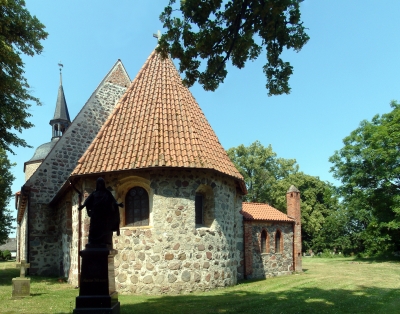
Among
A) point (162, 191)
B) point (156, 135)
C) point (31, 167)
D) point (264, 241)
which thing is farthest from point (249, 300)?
point (31, 167)

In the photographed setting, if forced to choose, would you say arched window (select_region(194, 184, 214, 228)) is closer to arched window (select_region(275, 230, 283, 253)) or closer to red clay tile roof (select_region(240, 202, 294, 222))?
red clay tile roof (select_region(240, 202, 294, 222))

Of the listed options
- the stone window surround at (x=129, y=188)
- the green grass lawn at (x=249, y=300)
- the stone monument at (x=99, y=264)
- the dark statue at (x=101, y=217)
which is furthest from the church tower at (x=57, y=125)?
the stone monument at (x=99, y=264)

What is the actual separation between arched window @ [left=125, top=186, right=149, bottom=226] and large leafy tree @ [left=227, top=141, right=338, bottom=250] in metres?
32.2

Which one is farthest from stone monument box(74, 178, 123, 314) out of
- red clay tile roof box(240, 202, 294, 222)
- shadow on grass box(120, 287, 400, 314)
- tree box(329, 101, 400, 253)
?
tree box(329, 101, 400, 253)

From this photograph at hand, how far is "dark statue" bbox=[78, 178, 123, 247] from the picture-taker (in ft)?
25.0

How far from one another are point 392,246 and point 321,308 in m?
24.3

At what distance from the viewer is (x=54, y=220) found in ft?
62.2

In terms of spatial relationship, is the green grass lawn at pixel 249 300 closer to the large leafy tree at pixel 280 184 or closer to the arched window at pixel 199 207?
the arched window at pixel 199 207

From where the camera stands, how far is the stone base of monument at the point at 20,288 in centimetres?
1107

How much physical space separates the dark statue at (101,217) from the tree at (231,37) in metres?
3.20

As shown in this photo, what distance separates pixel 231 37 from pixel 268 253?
1262cm

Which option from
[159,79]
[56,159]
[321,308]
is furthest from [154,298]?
[56,159]

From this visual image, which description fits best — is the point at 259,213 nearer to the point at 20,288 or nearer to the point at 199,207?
the point at 199,207

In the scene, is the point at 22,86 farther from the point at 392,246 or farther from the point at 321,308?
the point at 392,246
